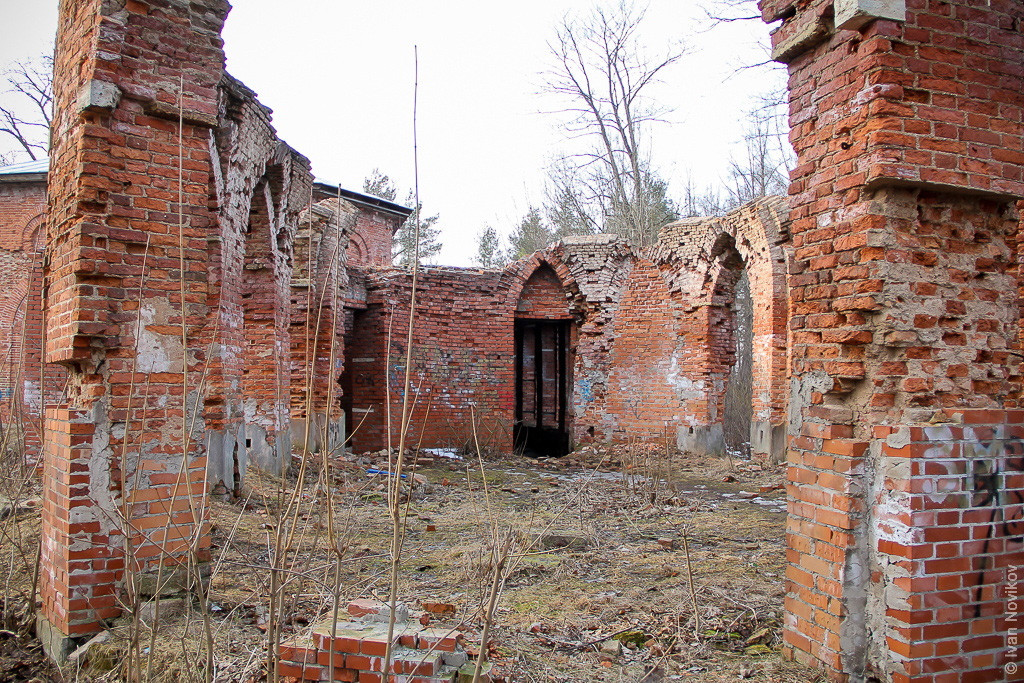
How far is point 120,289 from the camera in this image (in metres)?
3.84

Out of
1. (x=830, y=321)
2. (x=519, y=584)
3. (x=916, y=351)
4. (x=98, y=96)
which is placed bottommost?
(x=519, y=584)

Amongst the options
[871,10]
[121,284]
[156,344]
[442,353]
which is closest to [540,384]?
[442,353]

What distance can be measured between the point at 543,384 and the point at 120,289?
1340cm

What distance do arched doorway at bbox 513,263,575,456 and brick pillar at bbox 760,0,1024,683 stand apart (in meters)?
11.5

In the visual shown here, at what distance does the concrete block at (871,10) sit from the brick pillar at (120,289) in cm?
349

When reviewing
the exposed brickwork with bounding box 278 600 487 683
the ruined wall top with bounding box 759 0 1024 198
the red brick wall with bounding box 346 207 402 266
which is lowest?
the exposed brickwork with bounding box 278 600 487 683

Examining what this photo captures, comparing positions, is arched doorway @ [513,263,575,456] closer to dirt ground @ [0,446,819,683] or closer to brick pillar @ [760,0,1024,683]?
dirt ground @ [0,446,819,683]

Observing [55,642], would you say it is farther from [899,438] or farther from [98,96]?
[899,438]

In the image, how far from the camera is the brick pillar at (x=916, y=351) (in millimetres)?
2764

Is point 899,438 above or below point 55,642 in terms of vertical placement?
above

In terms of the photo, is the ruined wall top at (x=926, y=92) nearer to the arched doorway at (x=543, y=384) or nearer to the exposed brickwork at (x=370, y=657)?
the exposed brickwork at (x=370, y=657)

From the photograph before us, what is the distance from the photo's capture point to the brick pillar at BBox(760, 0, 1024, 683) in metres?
2.76

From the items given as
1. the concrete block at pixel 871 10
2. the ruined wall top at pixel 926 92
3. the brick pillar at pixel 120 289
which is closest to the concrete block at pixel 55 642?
the brick pillar at pixel 120 289

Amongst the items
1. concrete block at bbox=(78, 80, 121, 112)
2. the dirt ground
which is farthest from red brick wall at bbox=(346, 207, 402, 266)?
concrete block at bbox=(78, 80, 121, 112)
